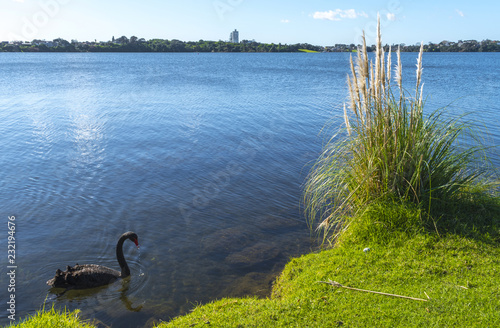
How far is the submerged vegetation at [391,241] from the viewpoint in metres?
5.46

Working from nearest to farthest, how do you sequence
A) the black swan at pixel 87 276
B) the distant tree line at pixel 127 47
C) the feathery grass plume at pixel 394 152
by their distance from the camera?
the feathery grass plume at pixel 394 152 < the black swan at pixel 87 276 < the distant tree line at pixel 127 47

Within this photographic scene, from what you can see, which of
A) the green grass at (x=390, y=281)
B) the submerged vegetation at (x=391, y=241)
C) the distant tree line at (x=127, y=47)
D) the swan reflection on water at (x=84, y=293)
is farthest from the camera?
the distant tree line at (x=127, y=47)

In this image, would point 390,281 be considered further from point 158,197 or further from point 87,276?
point 158,197

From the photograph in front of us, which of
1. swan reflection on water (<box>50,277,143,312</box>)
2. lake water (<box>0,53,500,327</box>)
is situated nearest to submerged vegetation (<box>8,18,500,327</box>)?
lake water (<box>0,53,500,327</box>)

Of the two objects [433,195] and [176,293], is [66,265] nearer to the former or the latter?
[176,293]

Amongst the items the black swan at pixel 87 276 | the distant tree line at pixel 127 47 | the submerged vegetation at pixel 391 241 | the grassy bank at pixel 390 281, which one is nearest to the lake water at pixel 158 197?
the black swan at pixel 87 276

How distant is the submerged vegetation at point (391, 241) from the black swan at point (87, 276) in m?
1.94

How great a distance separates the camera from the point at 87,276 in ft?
26.6

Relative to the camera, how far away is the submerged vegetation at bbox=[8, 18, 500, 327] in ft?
17.9

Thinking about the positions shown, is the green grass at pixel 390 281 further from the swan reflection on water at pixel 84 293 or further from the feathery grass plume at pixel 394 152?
the swan reflection on water at pixel 84 293

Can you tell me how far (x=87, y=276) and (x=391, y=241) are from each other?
6.14 m

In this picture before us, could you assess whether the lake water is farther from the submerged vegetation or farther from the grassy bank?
the submerged vegetation

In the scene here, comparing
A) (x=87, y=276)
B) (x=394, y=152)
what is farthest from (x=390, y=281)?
(x=87, y=276)

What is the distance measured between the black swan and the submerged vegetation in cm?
194
